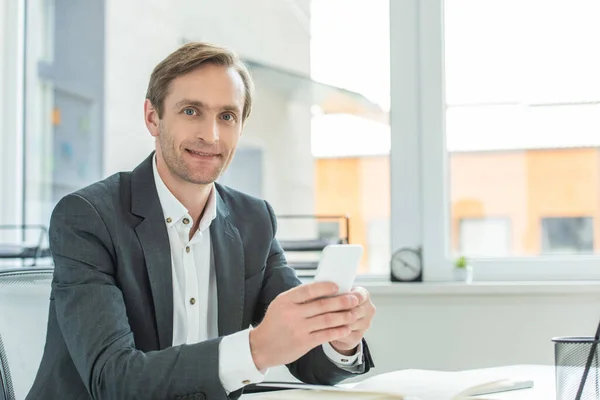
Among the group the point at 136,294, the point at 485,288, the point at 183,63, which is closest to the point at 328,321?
the point at 136,294

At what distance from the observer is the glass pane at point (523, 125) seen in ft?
Answer: 8.93

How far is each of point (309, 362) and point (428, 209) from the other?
1.23 m

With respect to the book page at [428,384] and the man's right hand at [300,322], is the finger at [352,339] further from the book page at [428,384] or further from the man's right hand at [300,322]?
the man's right hand at [300,322]

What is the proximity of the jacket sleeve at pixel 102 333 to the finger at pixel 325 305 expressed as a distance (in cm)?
16

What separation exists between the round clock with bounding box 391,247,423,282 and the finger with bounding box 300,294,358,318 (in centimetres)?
153

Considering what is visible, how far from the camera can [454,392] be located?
1236 mm

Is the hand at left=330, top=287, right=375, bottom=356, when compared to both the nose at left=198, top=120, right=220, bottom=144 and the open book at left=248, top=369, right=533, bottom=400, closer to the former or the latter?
the open book at left=248, top=369, right=533, bottom=400

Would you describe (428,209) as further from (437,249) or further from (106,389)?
(106,389)

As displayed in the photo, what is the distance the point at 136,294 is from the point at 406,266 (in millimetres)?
1354

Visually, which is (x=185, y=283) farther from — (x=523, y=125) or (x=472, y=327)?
(x=523, y=125)

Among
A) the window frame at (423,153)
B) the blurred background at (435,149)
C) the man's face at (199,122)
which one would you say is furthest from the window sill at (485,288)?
the man's face at (199,122)

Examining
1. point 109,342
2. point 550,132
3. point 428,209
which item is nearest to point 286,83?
point 428,209

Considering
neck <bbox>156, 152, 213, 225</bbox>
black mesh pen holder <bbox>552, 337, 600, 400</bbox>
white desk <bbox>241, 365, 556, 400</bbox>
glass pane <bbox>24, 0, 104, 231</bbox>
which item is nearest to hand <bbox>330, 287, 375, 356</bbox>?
white desk <bbox>241, 365, 556, 400</bbox>

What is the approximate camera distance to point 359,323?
55.7 inches
